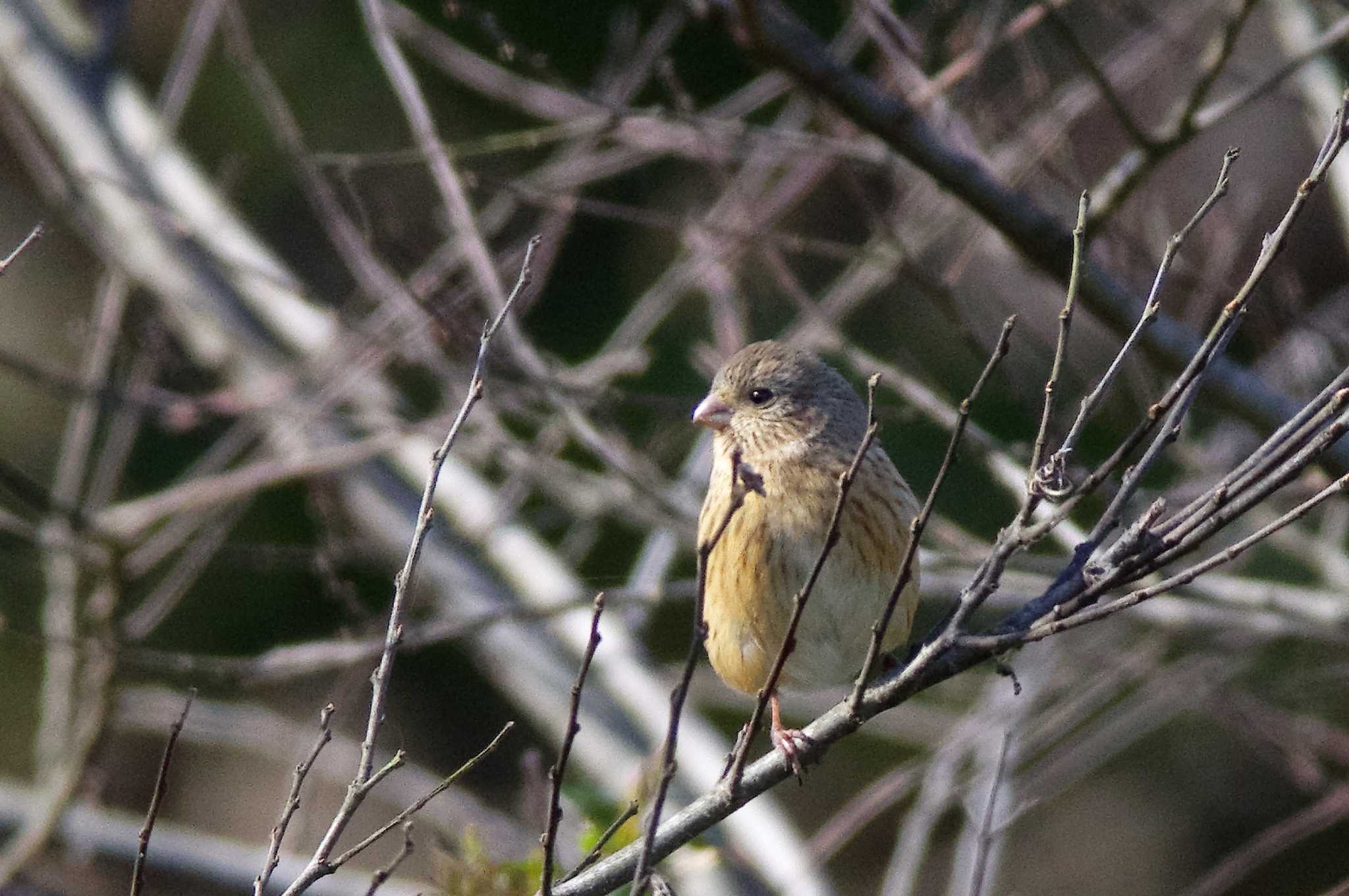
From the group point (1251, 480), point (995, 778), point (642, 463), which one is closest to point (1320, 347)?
point (642, 463)

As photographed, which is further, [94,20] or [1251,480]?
[94,20]

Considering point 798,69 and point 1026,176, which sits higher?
point 1026,176

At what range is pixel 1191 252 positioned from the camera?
7.49 meters

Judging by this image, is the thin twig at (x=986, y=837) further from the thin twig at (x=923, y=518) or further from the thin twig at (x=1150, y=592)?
the thin twig at (x=1150, y=592)

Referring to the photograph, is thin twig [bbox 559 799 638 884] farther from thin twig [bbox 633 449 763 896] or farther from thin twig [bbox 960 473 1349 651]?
thin twig [bbox 960 473 1349 651]

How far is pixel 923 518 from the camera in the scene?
2.54 m

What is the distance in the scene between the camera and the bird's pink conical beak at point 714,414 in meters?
4.48

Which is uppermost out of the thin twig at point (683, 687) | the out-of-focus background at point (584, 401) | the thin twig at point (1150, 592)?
the out-of-focus background at point (584, 401)

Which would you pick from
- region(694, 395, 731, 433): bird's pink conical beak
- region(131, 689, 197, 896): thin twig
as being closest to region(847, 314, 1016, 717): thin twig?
region(131, 689, 197, 896): thin twig

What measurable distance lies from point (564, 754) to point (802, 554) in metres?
1.59

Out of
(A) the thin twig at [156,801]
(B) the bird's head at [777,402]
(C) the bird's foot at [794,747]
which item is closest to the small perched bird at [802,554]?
(B) the bird's head at [777,402]

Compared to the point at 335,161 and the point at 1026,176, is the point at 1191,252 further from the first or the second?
the point at 335,161

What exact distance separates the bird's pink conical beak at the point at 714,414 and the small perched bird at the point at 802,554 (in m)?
0.08

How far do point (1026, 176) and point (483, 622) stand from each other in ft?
7.28
